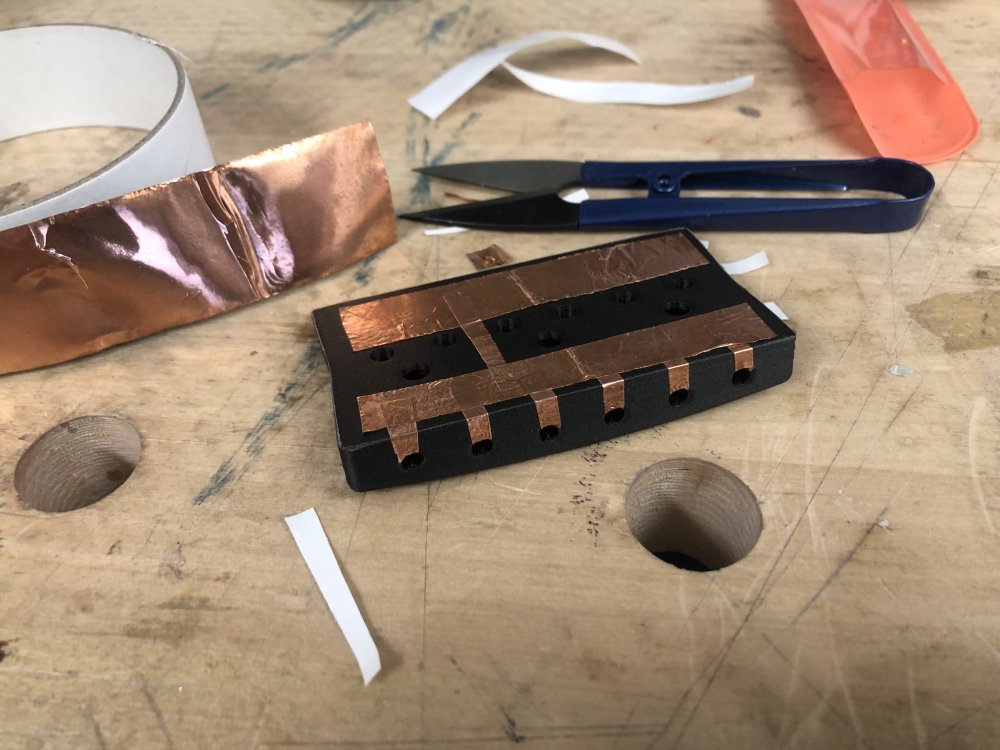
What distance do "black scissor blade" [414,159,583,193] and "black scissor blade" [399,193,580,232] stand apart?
0.16 feet

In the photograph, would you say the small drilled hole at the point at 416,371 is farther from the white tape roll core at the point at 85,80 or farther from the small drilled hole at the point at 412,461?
the white tape roll core at the point at 85,80

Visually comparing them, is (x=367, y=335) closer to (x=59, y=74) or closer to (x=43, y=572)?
(x=43, y=572)

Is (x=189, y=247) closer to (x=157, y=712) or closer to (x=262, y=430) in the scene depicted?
(x=262, y=430)

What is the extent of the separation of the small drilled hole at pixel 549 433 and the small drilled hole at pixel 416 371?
0.34ft

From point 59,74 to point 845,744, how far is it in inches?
44.2

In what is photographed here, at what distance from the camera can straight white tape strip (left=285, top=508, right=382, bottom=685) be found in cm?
56

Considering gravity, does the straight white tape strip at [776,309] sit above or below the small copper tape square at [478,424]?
below

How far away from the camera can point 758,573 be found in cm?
60

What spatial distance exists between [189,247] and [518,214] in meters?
0.33

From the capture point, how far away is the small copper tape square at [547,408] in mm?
650

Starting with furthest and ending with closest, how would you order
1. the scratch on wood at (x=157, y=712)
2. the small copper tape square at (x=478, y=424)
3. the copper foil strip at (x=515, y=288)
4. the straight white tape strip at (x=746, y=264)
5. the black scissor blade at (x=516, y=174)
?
the black scissor blade at (x=516, y=174), the straight white tape strip at (x=746, y=264), the copper foil strip at (x=515, y=288), the small copper tape square at (x=478, y=424), the scratch on wood at (x=157, y=712)

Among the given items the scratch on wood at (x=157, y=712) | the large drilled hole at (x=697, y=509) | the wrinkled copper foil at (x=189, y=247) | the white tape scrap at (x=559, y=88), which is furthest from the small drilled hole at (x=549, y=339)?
the white tape scrap at (x=559, y=88)

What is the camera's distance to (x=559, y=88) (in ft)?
3.80

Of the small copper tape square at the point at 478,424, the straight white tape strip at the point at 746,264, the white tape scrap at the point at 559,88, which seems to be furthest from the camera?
the white tape scrap at the point at 559,88
